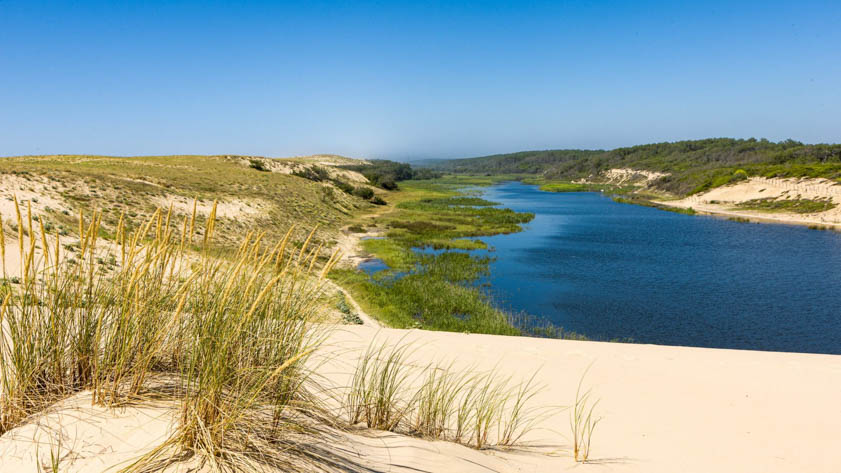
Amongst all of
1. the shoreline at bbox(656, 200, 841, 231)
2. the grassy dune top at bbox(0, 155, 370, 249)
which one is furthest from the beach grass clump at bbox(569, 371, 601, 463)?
the shoreline at bbox(656, 200, 841, 231)

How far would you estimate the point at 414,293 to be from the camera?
60.1ft

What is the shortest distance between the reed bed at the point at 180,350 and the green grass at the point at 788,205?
56.1m

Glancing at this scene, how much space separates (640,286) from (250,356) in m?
21.2

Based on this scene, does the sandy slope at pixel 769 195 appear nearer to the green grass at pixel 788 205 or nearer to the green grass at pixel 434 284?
the green grass at pixel 788 205

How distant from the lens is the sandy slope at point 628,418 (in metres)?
3.04

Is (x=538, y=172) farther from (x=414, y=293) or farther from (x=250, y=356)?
(x=250, y=356)

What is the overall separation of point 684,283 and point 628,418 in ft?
59.4

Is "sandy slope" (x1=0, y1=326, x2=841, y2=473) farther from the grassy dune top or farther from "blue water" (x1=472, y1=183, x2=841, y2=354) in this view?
"blue water" (x1=472, y1=183, x2=841, y2=354)

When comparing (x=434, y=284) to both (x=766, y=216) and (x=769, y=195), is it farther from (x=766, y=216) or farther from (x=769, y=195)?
(x=769, y=195)

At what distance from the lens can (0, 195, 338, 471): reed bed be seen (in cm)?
280

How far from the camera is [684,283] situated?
2130 cm

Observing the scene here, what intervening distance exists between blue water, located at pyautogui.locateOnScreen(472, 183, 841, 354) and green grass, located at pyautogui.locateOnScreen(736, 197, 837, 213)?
911 cm

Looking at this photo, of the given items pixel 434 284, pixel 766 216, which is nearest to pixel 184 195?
pixel 434 284

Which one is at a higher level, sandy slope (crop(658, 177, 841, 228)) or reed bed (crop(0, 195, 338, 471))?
sandy slope (crop(658, 177, 841, 228))
